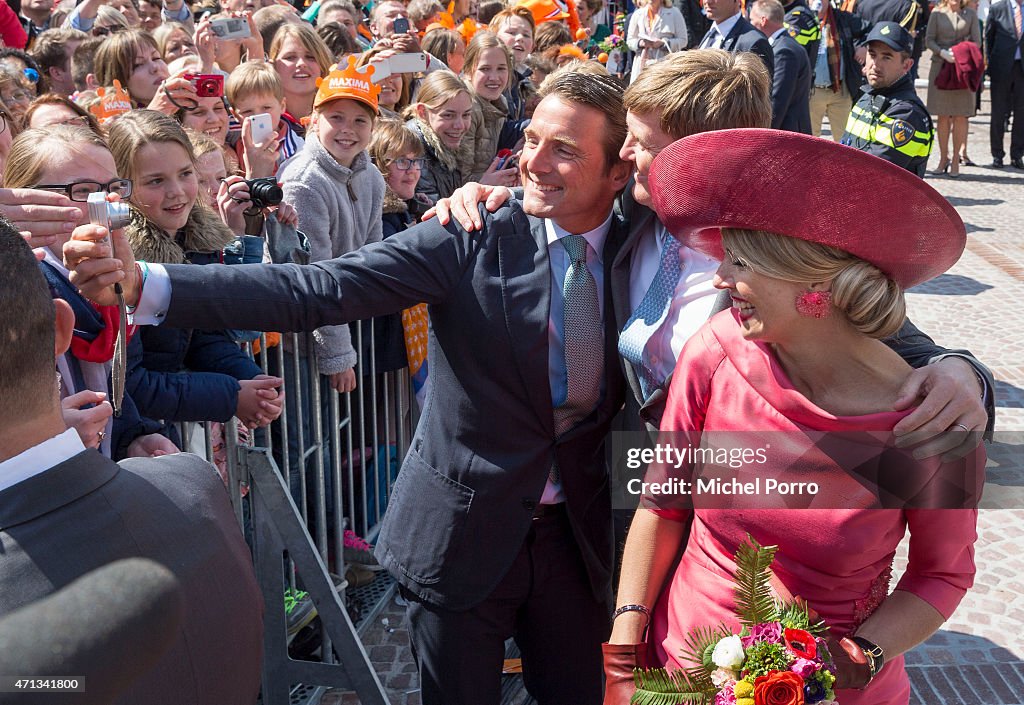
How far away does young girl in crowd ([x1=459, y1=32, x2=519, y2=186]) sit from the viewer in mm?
6504

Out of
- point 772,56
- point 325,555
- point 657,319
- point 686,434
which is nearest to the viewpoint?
point 686,434

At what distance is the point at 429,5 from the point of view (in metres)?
9.41

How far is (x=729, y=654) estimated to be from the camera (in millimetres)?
2107

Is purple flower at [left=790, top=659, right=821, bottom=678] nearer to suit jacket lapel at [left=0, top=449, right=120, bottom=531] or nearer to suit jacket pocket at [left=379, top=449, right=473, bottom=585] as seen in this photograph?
suit jacket pocket at [left=379, top=449, right=473, bottom=585]

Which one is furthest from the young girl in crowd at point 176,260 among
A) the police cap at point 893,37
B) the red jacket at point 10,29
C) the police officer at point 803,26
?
the police officer at point 803,26

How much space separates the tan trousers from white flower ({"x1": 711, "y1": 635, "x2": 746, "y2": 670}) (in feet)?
36.3

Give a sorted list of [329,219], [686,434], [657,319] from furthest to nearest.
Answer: [329,219] → [657,319] → [686,434]

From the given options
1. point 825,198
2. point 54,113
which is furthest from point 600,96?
point 54,113

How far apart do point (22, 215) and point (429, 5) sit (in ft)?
25.1

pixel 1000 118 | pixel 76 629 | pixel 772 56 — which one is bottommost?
pixel 1000 118

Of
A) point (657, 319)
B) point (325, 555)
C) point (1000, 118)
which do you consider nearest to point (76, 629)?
point (657, 319)

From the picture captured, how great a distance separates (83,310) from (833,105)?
36.6ft

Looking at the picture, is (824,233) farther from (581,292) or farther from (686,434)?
(581,292)

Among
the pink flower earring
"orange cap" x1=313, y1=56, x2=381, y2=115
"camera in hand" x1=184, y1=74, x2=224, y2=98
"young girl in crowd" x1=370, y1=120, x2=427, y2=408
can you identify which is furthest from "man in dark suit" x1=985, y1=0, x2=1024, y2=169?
the pink flower earring
